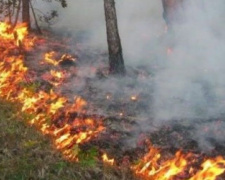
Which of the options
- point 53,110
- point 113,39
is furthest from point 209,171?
point 113,39

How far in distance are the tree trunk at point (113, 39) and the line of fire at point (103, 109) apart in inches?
1.3

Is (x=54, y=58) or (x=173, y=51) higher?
(x=54, y=58)

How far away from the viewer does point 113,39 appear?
12.8 metres

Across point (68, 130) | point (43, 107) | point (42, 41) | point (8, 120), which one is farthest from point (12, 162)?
point (42, 41)

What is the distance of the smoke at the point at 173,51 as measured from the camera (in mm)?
10820

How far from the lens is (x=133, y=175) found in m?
6.88

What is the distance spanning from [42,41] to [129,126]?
26.0 ft

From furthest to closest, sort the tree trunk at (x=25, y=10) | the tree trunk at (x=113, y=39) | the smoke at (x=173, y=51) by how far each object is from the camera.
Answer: the tree trunk at (x=25, y=10)
the tree trunk at (x=113, y=39)
the smoke at (x=173, y=51)

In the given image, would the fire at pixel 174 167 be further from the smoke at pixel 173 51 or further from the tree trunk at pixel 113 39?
the tree trunk at pixel 113 39

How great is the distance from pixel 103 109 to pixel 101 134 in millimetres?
1596

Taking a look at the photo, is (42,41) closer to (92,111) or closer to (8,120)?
(92,111)

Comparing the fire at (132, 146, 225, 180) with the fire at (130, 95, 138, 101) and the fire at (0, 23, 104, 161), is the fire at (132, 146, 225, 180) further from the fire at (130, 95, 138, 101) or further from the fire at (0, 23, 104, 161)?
the fire at (130, 95, 138, 101)

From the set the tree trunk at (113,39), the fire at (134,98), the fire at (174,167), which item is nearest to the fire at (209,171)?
the fire at (174,167)

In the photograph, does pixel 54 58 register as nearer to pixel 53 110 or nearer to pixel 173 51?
pixel 53 110
